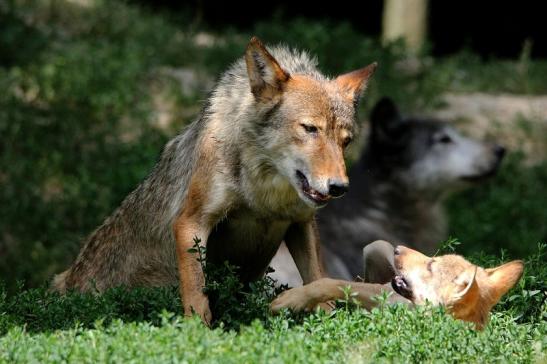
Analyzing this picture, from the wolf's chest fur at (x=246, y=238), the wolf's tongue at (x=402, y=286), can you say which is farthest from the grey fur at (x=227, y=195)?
the wolf's tongue at (x=402, y=286)

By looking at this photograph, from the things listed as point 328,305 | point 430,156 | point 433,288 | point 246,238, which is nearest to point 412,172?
point 430,156

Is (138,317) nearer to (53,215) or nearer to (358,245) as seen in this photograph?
(358,245)

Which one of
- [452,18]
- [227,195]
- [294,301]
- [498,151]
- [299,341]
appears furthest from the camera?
[452,18]

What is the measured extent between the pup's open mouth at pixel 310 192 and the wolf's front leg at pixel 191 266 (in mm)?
610

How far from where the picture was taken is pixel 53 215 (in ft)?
39.5

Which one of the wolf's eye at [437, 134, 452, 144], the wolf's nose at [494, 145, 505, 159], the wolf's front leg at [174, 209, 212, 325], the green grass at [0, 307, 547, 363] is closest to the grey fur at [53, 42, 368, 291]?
the wolf's front leg at [174, 209, 212, 325]

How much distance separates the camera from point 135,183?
11797mm

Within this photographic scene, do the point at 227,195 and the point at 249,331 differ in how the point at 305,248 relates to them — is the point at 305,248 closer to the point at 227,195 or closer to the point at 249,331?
the point at 227,195

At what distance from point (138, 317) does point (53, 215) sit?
6331 mm

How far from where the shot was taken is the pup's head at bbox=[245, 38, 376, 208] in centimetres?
616

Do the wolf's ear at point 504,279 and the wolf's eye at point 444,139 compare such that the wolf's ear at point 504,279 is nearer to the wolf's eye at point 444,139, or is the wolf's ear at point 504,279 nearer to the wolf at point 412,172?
the wolf at point 412,172

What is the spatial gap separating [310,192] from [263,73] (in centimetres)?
78

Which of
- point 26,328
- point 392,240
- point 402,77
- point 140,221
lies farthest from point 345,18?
point 26,328

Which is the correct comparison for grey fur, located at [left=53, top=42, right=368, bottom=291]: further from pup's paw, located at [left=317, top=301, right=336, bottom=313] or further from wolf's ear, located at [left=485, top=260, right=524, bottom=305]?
wolf's ear, located at [left=485, top=260, right=524, bottom=305]
